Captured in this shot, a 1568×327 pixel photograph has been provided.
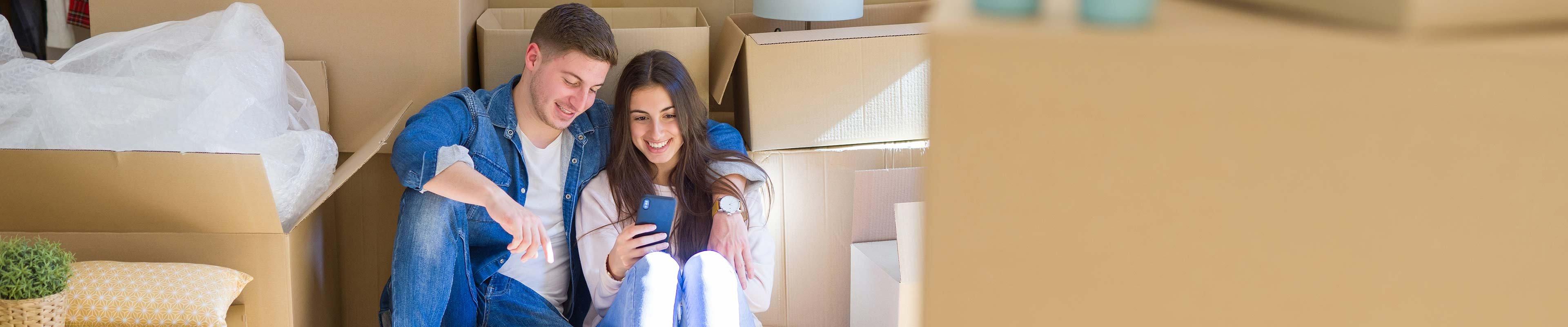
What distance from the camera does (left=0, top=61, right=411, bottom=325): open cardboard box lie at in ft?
3.86

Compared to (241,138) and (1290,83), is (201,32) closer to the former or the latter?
(241,138)

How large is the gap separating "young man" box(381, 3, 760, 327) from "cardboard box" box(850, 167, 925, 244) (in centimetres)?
25

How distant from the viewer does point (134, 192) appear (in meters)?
1.21

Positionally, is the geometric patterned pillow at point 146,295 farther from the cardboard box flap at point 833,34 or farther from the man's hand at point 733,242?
the cardboard box flap at point 833,34

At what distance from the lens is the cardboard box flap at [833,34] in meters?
1.61

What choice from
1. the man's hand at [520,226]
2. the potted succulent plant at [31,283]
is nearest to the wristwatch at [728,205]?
the man's hand at [520,226]

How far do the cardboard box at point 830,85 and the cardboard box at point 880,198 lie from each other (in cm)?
7

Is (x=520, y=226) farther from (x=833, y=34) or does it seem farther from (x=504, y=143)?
(x=833, y=34)

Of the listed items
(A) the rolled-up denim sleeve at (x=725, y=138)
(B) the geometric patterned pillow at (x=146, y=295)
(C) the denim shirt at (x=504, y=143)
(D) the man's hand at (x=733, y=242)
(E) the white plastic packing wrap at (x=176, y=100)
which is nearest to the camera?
(B) the geometric patterned pillow at (x=146, y=295)

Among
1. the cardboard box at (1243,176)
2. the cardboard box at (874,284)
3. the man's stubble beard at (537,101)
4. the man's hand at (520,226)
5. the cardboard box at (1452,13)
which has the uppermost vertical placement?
the cardboard box at (1452,13)

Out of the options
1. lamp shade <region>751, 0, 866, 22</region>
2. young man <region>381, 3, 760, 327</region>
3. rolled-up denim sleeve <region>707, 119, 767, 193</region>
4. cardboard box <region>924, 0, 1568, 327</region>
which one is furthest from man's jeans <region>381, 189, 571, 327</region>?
cardboard box <region>924, 0, 1568, 327</region>

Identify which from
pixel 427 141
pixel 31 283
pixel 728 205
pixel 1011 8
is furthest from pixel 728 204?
pixel 1011 8

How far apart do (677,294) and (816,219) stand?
1.36 feet

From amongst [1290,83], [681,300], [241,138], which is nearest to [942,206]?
[1290,83]
